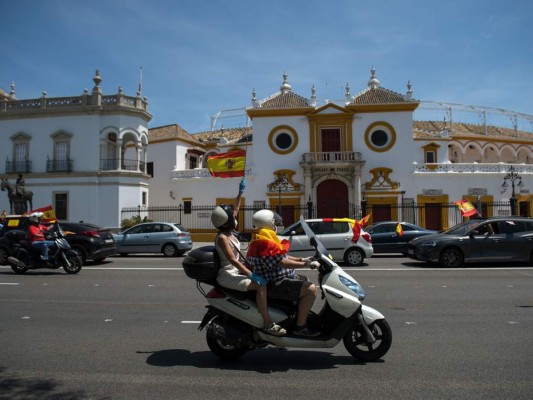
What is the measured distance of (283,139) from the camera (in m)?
33.6

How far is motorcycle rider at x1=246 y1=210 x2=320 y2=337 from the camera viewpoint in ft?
15.2

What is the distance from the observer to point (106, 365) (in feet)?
15.7

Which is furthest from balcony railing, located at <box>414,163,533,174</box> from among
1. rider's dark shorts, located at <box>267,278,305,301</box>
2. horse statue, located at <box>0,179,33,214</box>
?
rider's dark shorts, located at <box>267,278,305,301</box>

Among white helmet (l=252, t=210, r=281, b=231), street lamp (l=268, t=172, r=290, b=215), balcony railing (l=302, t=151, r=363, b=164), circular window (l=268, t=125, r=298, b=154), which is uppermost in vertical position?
circular window (l=268, t=125, r=298, b=154)

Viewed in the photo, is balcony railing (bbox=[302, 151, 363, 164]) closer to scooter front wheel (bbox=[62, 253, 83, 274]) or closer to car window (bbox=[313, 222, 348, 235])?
car window (bbox=[313, 222, 348, 235])

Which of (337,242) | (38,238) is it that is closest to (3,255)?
(38,238)

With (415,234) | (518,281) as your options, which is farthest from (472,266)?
(415,234)

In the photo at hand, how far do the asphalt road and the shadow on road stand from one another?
0.01 metres

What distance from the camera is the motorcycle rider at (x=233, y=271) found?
4.62 meters

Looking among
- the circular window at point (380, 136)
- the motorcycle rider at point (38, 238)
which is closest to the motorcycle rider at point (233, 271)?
the motorcycle rider at point (38, 238)

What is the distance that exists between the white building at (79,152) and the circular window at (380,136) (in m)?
16.8

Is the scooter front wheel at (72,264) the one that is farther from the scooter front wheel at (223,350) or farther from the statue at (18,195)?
the statue at (18,195)

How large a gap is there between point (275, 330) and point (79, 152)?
28958 millimetres

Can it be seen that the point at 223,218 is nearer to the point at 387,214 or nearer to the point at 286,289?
the point at 286,289
